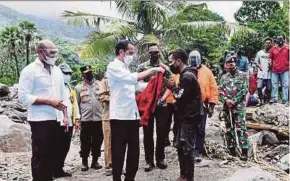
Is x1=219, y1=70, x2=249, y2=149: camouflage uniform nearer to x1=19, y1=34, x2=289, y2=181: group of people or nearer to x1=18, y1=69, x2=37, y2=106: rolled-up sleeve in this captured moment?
x1=19, y1=34, x2=289, y2=181: group of people

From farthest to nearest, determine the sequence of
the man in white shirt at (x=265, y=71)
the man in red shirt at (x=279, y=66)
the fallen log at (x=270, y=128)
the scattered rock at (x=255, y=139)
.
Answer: the man in white shirt at (x=265, y=71) < the man in red shirt at (x=279, y=66) < the fallen log at (x=270, y=128) < the scattered rock at (x=255, y=139)

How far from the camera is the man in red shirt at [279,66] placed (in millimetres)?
→ 10617

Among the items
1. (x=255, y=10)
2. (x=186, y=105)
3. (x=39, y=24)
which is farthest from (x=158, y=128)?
(x=255, y=10)

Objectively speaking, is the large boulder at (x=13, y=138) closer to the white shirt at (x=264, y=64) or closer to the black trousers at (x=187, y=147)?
the black trousers at (x=187, y=147)

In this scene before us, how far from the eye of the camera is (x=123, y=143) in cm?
546

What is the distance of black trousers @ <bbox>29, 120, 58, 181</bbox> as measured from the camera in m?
4.88

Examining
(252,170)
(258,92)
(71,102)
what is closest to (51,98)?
(71,102)

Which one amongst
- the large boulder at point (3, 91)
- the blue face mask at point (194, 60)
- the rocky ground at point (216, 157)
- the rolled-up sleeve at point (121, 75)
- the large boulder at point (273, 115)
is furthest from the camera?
the large boulder at point (3, 91)

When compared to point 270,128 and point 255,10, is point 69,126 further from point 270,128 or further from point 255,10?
point 255,10

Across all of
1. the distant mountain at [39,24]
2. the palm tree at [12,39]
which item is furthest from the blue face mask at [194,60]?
the palm tree at [12,39]

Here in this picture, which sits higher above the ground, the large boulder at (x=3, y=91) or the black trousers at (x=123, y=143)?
the large boulder at (x=3, y=91)

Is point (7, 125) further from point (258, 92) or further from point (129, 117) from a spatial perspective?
point (258, 92)

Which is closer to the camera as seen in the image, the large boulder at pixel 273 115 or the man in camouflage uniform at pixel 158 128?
the man in camouflage uniform at pixel 158 128

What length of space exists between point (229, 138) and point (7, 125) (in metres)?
4.02
